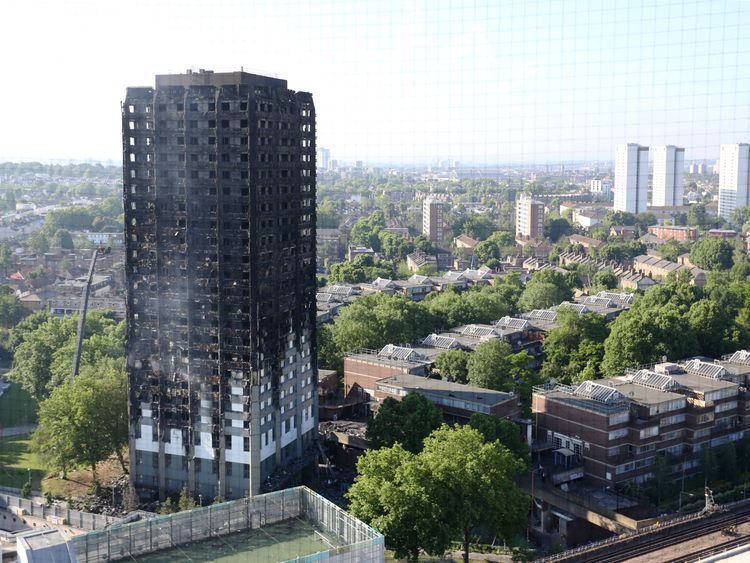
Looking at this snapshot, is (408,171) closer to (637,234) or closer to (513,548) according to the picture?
(637,234)

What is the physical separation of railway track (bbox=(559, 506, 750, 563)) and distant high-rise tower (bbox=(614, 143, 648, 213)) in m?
21.7

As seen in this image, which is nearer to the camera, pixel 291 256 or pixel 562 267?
pixel 291 256

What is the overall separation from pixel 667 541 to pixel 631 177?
25.6 metres

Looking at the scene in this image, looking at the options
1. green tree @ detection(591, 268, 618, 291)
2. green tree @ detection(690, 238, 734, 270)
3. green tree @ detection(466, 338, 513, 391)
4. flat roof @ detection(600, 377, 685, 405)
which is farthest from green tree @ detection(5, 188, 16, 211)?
flat roof @ detection(600, 377, 685, 405)

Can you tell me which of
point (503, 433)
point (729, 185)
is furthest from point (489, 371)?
point (729, 185)

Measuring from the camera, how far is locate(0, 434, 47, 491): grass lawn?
977 centimetres

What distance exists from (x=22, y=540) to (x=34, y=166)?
3762 centimetres

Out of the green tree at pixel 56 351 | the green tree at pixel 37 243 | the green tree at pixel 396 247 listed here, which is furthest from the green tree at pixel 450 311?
the green tree at pixel 37 243

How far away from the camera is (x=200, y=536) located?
5898 mm

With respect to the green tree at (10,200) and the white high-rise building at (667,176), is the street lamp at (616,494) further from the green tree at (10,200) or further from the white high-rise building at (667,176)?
the green tree at (10,200)

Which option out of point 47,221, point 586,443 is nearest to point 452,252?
point 47,221

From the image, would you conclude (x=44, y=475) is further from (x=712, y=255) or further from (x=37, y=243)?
(x=712, y=255)

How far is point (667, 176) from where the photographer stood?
31297 mm

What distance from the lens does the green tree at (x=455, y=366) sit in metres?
11.6
